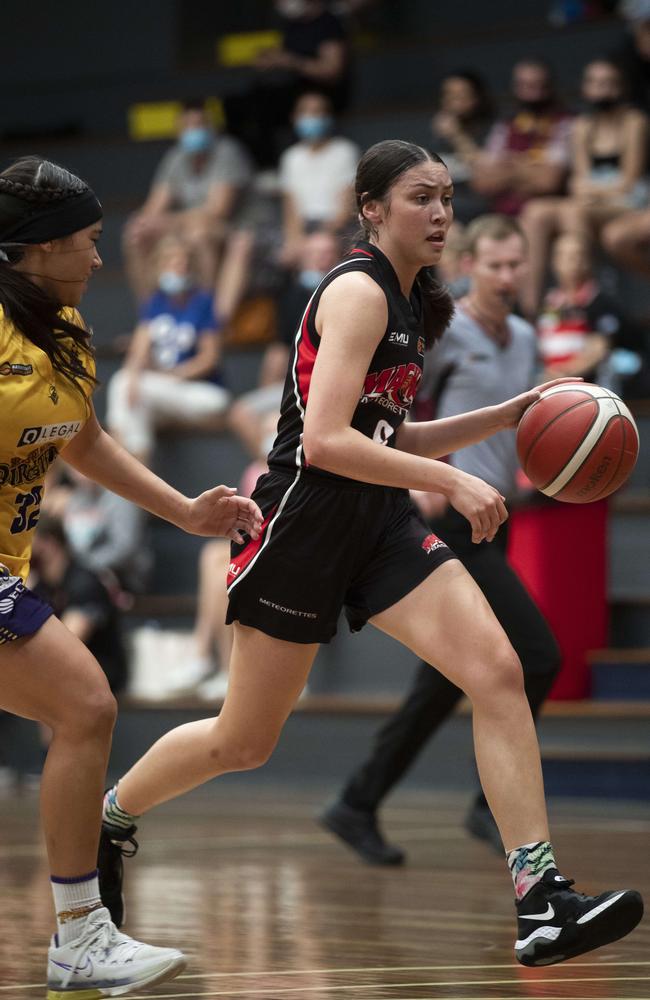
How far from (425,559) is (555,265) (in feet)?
19.6

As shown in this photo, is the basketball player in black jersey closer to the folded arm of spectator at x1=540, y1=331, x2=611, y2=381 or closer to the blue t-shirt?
the folded arm of spectator at x1=540, y1=331, x2=611, y2=381

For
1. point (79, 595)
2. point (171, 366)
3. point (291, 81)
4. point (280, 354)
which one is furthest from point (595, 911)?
point (291, 81)

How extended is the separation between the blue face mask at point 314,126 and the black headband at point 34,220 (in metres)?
7.84

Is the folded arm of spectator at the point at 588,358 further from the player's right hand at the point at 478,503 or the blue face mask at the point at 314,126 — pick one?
the player's right hand at the point at 478,503

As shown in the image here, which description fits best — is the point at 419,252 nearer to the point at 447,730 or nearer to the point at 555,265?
the point at 447,730

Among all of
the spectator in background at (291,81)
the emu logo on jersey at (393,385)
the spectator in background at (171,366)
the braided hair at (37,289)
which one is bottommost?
the spectator in background at (171,366)

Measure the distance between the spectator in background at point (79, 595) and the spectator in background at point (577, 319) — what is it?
285 centimetres

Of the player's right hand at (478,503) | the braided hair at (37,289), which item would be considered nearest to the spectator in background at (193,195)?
the braided hair at (37,289)

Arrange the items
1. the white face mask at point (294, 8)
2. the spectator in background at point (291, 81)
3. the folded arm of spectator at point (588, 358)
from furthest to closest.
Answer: the white face mask at point (294, 8) < the spectator in background at point (291, 81) < the folded arm of spectator at point (588, 358)

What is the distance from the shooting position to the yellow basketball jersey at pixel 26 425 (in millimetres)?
3139

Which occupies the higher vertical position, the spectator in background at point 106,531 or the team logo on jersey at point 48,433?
the team logo on jersey at point 48,433

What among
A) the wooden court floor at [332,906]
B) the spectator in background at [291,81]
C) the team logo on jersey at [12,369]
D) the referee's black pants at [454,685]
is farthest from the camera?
the spectator in background at [291,81]

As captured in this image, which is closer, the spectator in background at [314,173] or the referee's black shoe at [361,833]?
the referee's black shoe at [361,833]

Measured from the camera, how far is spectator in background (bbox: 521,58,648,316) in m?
9.23
